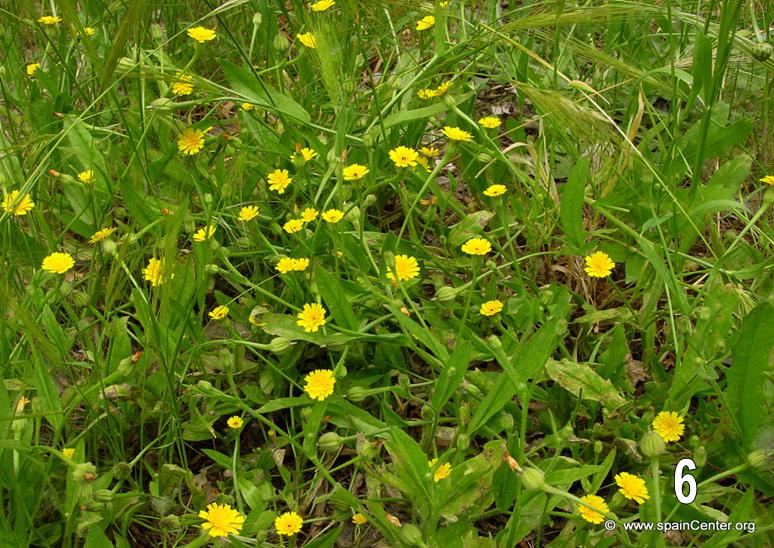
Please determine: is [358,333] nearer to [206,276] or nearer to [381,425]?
[381,425]

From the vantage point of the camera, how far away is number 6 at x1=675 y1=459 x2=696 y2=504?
1127mm

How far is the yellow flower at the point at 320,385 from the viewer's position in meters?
1.25

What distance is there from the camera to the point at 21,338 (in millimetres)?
1363

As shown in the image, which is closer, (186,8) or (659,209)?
(659,209)

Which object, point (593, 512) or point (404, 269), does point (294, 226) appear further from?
point (593, 512)

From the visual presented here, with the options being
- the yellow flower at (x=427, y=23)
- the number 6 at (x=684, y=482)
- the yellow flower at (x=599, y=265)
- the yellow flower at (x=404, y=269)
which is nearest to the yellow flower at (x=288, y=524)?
the yellow flower at (x=404, y=269)

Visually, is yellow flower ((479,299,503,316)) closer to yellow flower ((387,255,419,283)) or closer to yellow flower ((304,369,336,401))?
yellow flower ((387,255,419,283))

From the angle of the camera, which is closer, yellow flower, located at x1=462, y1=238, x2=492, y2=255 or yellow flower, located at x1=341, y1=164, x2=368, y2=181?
yellow flower, located at x1=462, y1=238, x2=492, y2=255

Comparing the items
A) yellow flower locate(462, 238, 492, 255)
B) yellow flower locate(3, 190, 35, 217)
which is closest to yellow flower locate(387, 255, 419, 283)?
yellow flower locate(462, 238, 492, 255)

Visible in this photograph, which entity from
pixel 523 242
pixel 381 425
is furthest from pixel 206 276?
pixel 523 242

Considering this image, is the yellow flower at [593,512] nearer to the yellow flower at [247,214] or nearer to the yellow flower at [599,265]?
the yellow flower at [599,265]

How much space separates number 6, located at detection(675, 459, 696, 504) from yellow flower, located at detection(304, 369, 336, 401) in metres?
0.52

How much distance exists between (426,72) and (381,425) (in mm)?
738

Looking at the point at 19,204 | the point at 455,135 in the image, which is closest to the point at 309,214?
the point at 455,135
